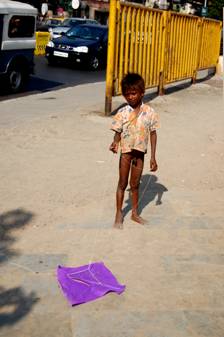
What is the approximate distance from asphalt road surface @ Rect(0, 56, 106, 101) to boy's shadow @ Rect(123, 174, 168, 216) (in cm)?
680

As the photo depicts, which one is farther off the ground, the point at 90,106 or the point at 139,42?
the point at 139,42

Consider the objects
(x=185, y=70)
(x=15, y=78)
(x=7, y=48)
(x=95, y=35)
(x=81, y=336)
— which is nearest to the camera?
(x=81, y=336)

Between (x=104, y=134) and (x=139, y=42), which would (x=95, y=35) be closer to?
(x=139, y=42)

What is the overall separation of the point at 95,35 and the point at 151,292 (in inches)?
712

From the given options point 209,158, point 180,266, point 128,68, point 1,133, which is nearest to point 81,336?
point 180,266

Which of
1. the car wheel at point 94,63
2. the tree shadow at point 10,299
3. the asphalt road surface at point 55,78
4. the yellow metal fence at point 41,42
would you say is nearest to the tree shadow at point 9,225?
the tree shadow at point 10,299

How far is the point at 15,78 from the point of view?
13.2 metres

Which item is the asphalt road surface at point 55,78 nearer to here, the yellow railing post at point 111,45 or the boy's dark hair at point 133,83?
the yellow railing post at point 111,45

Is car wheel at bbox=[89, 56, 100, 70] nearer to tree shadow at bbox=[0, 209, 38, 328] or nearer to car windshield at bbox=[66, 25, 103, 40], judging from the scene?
car windshield at bbox=[66, 25, 103, 40]

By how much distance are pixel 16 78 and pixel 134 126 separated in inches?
366

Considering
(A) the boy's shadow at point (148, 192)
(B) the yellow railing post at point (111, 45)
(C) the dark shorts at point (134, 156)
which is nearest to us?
(C) the dark shorts at point (134, 156)

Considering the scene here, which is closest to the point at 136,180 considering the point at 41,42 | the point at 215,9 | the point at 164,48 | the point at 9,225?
the point at 9,225

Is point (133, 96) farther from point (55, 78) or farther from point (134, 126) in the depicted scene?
point (55, 78)

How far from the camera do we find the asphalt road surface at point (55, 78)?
14375mm
